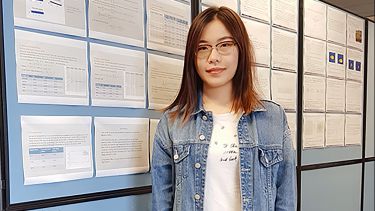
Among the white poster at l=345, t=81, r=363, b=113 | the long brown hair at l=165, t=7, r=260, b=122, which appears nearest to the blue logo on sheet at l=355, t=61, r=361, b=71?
the white poster at l=345, t=81, r=363, b=113

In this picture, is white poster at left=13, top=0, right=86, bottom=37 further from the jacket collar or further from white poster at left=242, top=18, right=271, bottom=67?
white poster at left=242, top=18, right=271, bottom=67

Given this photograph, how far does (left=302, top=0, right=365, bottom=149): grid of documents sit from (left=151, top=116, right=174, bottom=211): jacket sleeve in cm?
122

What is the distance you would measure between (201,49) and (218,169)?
1.27 ft

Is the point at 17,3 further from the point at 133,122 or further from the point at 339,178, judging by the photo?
the point at 339,178

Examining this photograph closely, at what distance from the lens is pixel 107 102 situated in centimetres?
127

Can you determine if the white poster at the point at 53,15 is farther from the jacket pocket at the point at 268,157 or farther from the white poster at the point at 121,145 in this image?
the jacket pocket at the point at 268,157

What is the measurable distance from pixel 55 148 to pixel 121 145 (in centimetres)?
25

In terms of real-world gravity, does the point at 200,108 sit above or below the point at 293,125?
above

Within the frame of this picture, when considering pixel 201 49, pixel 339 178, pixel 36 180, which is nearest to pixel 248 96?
pixel 201 49

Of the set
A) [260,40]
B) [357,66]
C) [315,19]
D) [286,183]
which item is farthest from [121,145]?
[357,66]

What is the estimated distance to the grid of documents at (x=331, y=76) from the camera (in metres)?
2.20

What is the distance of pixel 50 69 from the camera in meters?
1.12

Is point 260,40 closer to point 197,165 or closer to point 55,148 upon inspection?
point 197,165

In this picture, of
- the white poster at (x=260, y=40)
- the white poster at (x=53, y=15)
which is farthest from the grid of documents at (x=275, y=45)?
the white poster at (x=53, y=15)
